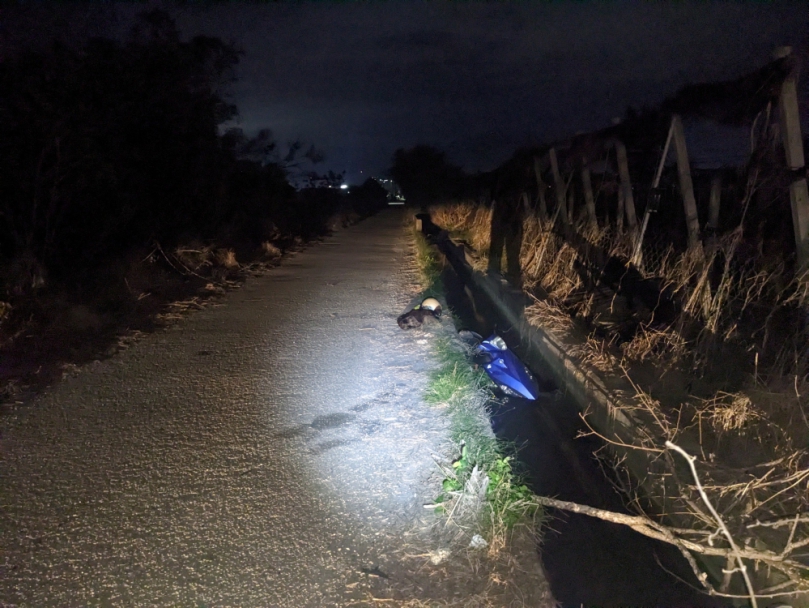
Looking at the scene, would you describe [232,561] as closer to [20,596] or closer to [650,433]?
[20,596]

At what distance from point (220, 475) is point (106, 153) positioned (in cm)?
656

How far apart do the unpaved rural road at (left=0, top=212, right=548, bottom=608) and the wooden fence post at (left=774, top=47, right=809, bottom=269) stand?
3.76m

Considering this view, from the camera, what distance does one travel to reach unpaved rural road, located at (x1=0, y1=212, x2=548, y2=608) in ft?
9.50

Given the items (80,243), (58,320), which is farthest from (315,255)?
(58,320)

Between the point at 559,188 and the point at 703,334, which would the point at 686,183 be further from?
the point at 559,188

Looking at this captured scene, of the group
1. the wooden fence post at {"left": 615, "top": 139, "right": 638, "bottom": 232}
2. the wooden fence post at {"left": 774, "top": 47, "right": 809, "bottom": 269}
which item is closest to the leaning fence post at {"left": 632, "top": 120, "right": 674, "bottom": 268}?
the wooden fence post at {"left": 615, "top": 139, "right": 638, "bottom": 232}

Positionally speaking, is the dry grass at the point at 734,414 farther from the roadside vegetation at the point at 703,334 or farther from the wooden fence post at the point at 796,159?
the wooden fence post at the point at 796,159

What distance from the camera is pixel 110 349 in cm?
640

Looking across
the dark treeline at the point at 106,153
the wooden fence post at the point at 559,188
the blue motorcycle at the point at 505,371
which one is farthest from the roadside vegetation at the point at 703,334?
the dark treeline at the point at 106,153

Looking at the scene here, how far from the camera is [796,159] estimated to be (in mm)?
4969

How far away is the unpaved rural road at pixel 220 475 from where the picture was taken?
289 cm

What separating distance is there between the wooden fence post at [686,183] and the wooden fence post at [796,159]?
168cm

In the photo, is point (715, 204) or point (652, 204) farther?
point (652, 204)

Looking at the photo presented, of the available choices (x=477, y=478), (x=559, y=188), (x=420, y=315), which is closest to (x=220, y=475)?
(x=477, y=478)
